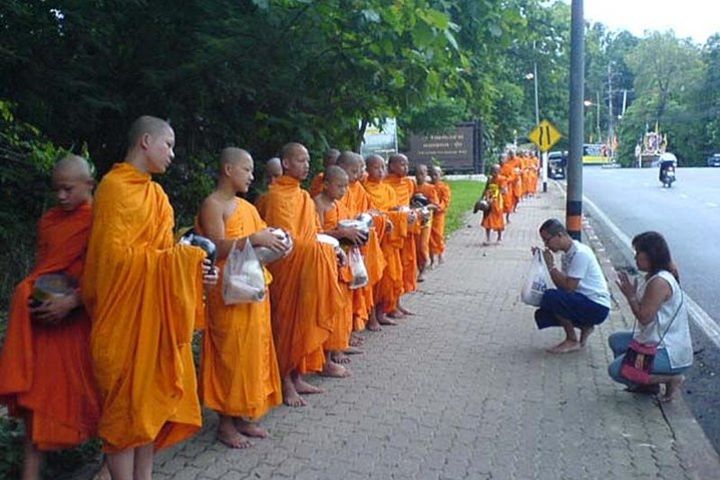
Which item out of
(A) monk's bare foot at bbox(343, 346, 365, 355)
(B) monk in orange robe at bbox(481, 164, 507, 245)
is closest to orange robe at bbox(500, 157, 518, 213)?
(B) monk in orange robe at bbox(481, 164, 507, 245)

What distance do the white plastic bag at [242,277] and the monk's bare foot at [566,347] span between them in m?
3.72

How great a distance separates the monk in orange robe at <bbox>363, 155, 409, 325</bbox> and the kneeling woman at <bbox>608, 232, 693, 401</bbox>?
3019mm

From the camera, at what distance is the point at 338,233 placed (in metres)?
6.49

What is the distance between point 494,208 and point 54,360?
12.9 meters

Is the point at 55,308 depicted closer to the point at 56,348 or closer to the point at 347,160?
the point at 56,348

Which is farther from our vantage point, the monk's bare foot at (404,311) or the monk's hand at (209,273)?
the monk's bare foot at (404,311)

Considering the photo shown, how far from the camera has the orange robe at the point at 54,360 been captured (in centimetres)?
394

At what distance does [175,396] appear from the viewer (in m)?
3.92

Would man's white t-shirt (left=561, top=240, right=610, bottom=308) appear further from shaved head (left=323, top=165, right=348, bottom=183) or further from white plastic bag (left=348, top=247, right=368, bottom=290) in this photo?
Answer: shaved head (left=323, top=165, right=348, bottom=183)

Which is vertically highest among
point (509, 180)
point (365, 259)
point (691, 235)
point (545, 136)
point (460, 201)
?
point (545, 136)

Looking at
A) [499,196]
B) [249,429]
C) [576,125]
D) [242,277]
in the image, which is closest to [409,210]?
[576,125]

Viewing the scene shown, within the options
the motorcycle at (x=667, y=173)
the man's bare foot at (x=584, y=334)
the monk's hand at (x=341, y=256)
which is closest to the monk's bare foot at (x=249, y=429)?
the monk's hand at (x=341, y=256)

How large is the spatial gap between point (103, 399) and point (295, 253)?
2.09 metres

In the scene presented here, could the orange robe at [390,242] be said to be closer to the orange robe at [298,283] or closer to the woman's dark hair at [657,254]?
the orange robe at [298,283]
